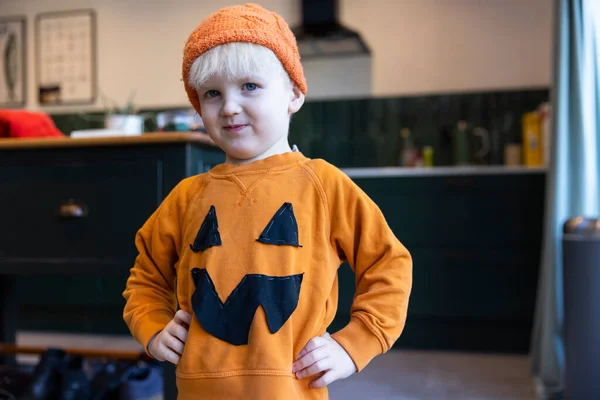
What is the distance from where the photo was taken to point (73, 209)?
1448 millimetres

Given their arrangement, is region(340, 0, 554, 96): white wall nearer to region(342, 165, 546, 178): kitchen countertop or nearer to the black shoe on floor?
region(342, 165, 546, 178): kitchen countertop

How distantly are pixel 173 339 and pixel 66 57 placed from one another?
3.68m

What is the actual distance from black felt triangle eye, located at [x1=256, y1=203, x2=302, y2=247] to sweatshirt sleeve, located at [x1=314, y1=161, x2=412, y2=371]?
7 centimetres

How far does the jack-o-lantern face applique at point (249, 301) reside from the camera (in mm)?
774

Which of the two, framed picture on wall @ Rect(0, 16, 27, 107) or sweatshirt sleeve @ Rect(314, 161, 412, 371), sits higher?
framed picture on wall @ Rect(0, 16, 27, 107)

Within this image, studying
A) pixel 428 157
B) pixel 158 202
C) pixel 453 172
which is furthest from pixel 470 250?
pixel 158 202

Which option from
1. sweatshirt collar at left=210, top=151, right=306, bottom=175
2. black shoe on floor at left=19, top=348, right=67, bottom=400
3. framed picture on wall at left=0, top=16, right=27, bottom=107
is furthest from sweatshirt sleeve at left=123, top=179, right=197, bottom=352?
framed picture on wall at left=0, top=16, right=27, bottom=107

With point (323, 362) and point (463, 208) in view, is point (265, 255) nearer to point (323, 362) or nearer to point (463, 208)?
point (323, 362)

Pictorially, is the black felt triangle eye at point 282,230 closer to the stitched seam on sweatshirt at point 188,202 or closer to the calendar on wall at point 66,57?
the stitched seam on sweatshirt at point 188,202

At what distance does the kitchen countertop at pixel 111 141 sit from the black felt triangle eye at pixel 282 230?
620 millimetres

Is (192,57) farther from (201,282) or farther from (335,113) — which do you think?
(335,113)

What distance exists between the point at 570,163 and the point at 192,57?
1.68m

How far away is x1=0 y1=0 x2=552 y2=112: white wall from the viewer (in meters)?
3.28

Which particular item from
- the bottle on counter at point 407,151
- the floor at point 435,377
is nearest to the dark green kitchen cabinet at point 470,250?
the floor at point 435,377
